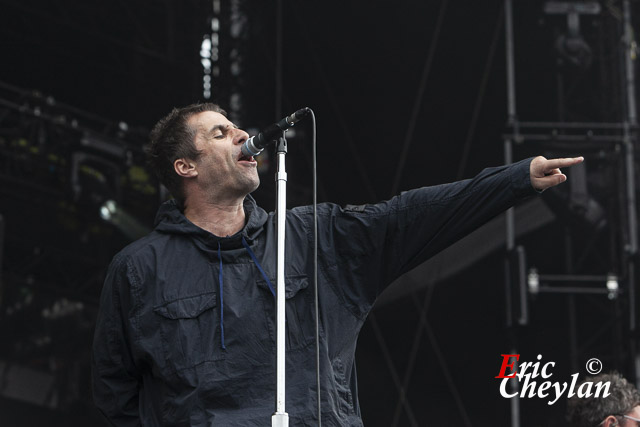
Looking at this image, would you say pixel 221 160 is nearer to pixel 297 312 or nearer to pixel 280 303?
pixel 297 312

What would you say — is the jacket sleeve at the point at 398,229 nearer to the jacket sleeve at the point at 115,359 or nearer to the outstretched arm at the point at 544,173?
the outstretched arm at the point at 544,173

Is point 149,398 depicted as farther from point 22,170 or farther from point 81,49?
point 81,49

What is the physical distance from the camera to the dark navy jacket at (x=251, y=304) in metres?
2.04

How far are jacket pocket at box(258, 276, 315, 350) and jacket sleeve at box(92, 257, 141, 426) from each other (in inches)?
13.3

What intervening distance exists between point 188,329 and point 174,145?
0.60m

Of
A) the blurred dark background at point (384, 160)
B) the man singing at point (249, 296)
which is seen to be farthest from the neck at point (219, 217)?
the blurred dark background at point (384, 160)

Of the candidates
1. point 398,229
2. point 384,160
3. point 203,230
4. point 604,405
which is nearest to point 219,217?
→ point 203,230

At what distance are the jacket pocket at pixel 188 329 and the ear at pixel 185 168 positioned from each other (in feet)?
1.35

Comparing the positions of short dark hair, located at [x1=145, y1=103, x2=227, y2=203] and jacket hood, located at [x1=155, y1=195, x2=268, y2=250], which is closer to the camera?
jacket hood, located at [x1=155, y1=195, x2=268, y2=250]

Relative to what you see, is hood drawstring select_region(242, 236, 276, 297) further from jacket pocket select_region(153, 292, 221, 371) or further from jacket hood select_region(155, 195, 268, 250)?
jacket pocket select_region(153, 292, 221, 371)

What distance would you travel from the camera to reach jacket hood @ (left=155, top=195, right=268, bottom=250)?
2.20 meters

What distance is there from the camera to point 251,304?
2.13m

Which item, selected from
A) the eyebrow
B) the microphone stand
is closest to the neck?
the eyebrow

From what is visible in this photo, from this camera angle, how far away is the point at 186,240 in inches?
88.4
